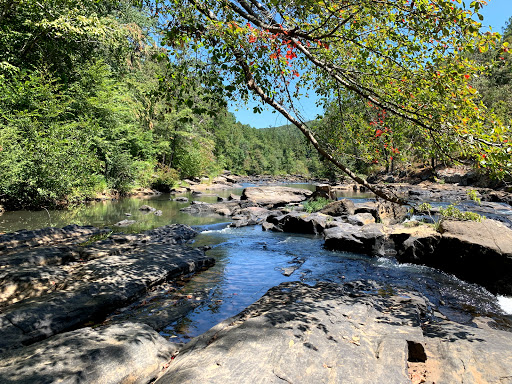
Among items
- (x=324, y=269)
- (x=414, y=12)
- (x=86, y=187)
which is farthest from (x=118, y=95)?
(x=414, y=12)

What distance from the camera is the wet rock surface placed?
14.8ft

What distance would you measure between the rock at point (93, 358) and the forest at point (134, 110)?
328cm

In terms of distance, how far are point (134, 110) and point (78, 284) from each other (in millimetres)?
25991

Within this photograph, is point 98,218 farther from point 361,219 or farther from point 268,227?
point 361,219

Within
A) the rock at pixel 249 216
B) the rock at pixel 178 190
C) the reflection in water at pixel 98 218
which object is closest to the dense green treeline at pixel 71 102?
the reflection in water at pixel 98 218

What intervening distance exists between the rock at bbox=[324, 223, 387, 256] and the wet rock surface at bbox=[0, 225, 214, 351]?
4.79 m

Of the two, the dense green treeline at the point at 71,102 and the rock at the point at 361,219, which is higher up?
the dense green treeline at the point at 71,102

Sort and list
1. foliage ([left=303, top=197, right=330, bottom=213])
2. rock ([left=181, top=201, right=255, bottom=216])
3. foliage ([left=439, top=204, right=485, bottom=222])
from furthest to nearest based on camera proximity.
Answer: rock ([left=181, top=201, right=255, bottom=216]) < foliage ([left=303, top=197, right=330, bottom=213]) < foliage ([left=439, top=204, right=485, bottom=222])

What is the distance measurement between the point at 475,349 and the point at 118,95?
29018mm

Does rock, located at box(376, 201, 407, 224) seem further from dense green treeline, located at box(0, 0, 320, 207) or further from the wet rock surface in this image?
the wet rock surface

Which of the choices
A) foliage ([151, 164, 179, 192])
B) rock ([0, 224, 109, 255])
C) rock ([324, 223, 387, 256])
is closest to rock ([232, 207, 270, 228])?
rock ([324, 223, 387, 256])

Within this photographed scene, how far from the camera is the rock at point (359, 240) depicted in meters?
10.6

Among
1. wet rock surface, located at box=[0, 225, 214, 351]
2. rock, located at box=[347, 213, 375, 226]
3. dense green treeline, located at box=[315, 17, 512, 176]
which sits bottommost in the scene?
wet rock surface, located at box=[0, 225, 214, 351]

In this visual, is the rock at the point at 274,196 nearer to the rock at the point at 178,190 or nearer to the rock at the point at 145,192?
the rock at the point at 145,192
